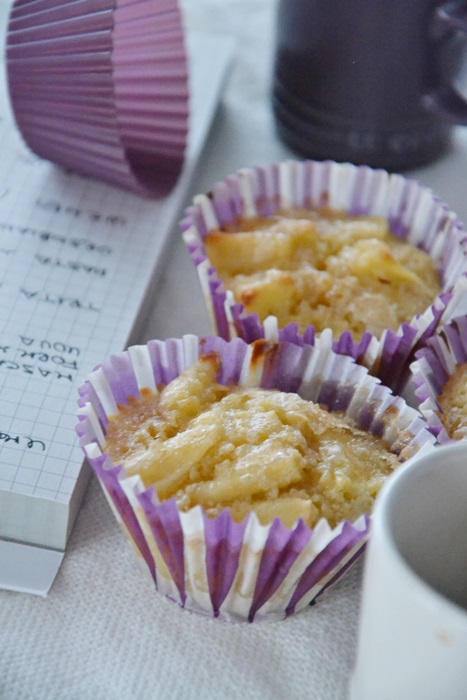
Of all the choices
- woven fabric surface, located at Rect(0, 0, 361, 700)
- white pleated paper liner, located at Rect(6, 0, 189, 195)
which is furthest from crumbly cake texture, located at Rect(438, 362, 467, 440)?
white pleated paper liner, located at Rect(6, 0, 189, 195)

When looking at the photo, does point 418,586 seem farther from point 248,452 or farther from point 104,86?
point 104,86

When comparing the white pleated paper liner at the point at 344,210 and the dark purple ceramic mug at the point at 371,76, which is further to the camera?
the dark purple ceramic mug at the point at 371,76

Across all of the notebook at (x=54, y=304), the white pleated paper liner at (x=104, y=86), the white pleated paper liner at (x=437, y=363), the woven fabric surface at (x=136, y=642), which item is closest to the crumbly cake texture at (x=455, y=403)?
the white pleated paper liner at (x=437, y=363)

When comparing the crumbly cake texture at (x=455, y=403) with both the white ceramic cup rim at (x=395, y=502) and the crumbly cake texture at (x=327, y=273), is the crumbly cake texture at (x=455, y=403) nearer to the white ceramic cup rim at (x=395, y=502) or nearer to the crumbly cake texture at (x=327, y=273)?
the crumbly cake texture at (x=327, y=273)

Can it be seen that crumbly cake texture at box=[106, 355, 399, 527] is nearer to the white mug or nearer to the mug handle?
the white mug

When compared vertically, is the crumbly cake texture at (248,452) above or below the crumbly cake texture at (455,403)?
below

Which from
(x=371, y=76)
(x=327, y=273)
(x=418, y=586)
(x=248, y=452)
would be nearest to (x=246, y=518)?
(x=248, y=452)
